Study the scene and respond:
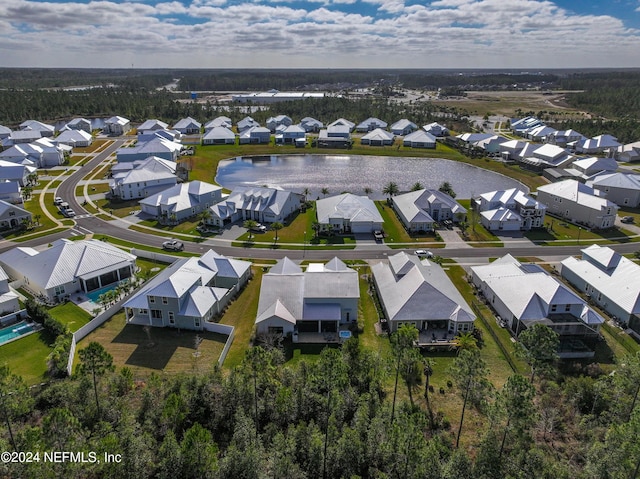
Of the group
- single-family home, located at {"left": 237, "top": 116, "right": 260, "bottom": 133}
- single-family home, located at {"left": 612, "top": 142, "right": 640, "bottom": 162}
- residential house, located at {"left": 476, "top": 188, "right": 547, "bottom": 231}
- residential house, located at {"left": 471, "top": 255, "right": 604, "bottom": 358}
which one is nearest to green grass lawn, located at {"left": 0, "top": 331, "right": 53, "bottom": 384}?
residential house, located at {"left": 471, "top": 255, "right": 604, "bottom": 358}

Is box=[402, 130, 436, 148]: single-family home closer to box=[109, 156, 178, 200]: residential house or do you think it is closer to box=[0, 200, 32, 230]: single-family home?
box=[109, 156, 178, 200]: residential house

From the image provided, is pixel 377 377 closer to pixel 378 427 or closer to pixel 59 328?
pixel 378 427

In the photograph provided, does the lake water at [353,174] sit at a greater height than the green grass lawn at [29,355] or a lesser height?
lesser

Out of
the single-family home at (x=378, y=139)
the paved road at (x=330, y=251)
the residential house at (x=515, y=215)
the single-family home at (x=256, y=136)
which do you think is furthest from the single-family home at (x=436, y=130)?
the paved road at (x=330, y=251)

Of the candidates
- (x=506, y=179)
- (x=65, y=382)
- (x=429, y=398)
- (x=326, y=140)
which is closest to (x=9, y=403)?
(x=65, y=382)

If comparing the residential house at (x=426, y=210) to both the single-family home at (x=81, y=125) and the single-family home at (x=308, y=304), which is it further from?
the single-family home at (x=81, y=125)

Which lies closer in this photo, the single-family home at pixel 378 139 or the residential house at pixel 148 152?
the residential house at pixel 148 152

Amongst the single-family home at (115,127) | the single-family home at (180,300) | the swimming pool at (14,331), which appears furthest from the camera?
the single-family home at (115,127)
